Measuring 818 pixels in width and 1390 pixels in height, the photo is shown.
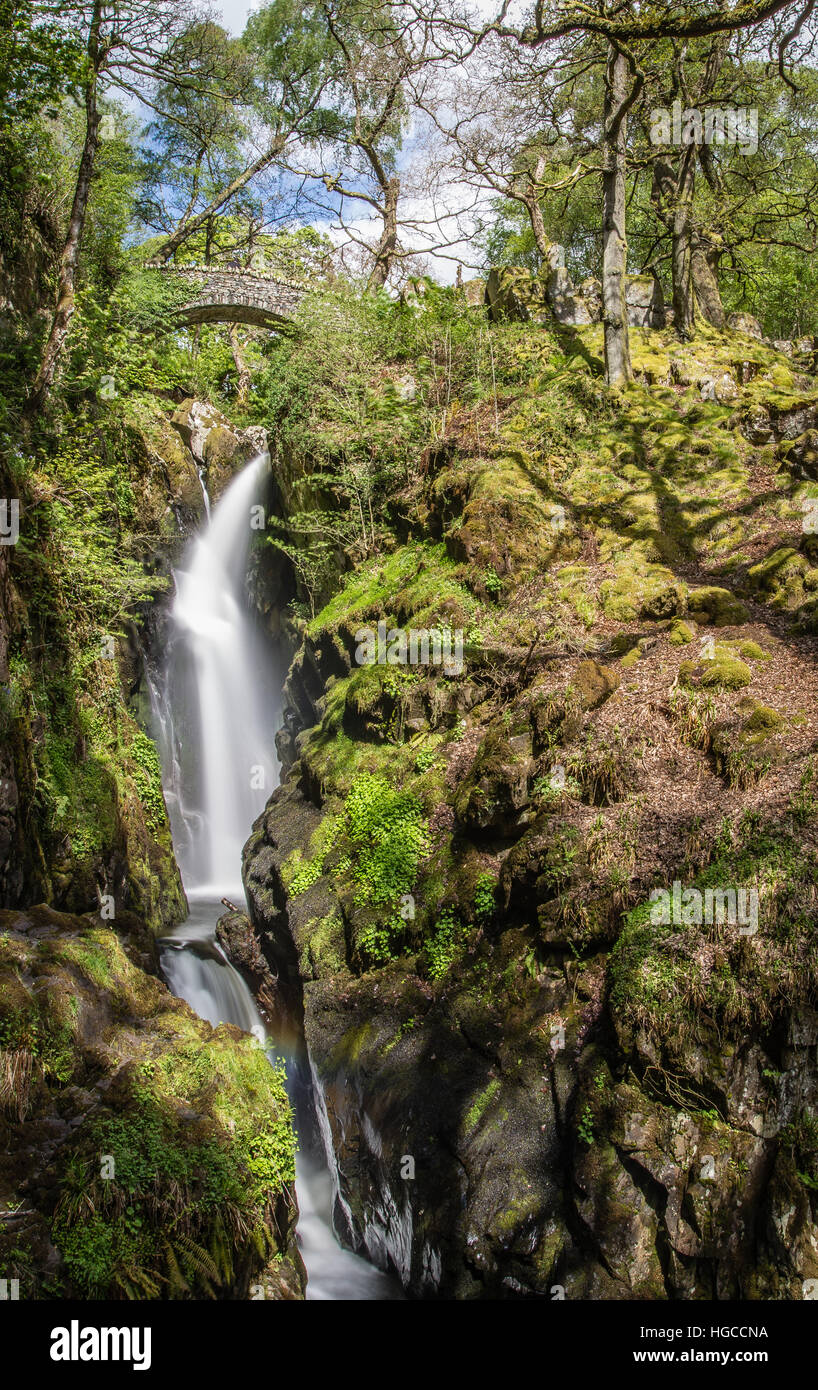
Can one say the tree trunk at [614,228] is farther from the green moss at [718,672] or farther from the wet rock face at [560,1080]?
the green moss at [718,672]

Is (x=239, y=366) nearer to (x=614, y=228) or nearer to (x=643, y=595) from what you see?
(x=614, y=228)

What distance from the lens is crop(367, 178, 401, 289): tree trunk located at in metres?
19.6

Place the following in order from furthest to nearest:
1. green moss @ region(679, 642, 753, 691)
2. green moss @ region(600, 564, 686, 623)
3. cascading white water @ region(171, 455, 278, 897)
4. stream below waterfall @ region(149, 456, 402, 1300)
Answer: cascading white water @ region(171, 455, 278, 897) → stream below waterfall @ region(149, 456, 402, 1300) → green moss @ region(600, 564, 686, 623) → green moss @ region(679, 642, 753, 691)

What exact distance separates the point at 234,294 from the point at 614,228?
940 centimetres

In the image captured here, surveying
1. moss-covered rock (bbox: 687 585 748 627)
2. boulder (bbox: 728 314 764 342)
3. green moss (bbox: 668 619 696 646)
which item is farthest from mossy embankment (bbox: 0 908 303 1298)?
boulder (bbox: 728 314 764 342)

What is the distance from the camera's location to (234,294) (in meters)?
17.5

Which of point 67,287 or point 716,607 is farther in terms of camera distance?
point 67,287

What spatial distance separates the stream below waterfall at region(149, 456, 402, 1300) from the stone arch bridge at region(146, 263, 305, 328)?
3.51m

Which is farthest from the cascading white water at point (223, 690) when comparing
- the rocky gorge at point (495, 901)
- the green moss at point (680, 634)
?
the green moss at point (680, 634)

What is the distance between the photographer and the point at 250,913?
1065cm

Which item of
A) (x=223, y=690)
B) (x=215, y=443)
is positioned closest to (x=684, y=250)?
(x=215, y=443)

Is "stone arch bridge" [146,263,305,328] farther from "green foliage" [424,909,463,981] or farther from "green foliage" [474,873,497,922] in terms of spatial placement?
"green foliage" [424,909,463,981]

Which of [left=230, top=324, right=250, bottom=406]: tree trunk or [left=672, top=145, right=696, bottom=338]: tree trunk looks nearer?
[left=672, top=145, right=696, bottom=338]: tree trunk

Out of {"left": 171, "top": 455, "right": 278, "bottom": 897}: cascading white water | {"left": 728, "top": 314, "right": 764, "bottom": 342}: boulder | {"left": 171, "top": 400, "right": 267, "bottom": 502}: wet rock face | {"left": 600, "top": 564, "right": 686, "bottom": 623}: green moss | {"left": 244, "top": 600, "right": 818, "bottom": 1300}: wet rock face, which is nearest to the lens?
{"left": 244, "top": 600, "right": 818, "bottom": 1300}: wet rock face
